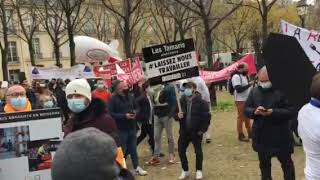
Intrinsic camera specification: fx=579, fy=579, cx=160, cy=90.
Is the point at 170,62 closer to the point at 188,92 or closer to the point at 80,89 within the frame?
the point at 188,92

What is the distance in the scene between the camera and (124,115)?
964cm

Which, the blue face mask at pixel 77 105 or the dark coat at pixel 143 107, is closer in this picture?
the blue face mask at pixel 77 105

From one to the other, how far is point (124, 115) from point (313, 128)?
5490 millimetres

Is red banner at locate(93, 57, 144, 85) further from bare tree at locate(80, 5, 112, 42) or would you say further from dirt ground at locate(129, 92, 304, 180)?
bare tree at locate(80, 5, 112, 42)

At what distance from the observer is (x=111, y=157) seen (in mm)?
2270

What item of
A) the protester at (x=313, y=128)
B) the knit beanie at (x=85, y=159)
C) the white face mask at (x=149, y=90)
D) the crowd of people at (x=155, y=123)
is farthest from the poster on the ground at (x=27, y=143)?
the white face mask at (x=149, y=90)

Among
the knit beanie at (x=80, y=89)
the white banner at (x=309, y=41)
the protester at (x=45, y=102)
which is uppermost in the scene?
the white banner at (x=309, y=41)

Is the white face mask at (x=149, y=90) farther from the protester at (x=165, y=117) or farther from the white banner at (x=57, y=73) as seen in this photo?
the white banner at (x=57, y=73)

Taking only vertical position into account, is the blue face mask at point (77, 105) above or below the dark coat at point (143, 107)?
above

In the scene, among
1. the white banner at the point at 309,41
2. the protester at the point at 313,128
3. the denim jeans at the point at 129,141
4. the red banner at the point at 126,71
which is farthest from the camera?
the red banner at the point at 126,71

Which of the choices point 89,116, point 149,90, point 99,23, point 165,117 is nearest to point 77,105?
point 89,116

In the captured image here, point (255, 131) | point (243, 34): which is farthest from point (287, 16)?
point (255, 131)

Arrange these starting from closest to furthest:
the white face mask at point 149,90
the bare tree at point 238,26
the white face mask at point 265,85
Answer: the white face mask at point 265,85
the white face mask at point 149,90
the bare tree at point 238,26

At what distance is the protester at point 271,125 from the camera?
715cm
